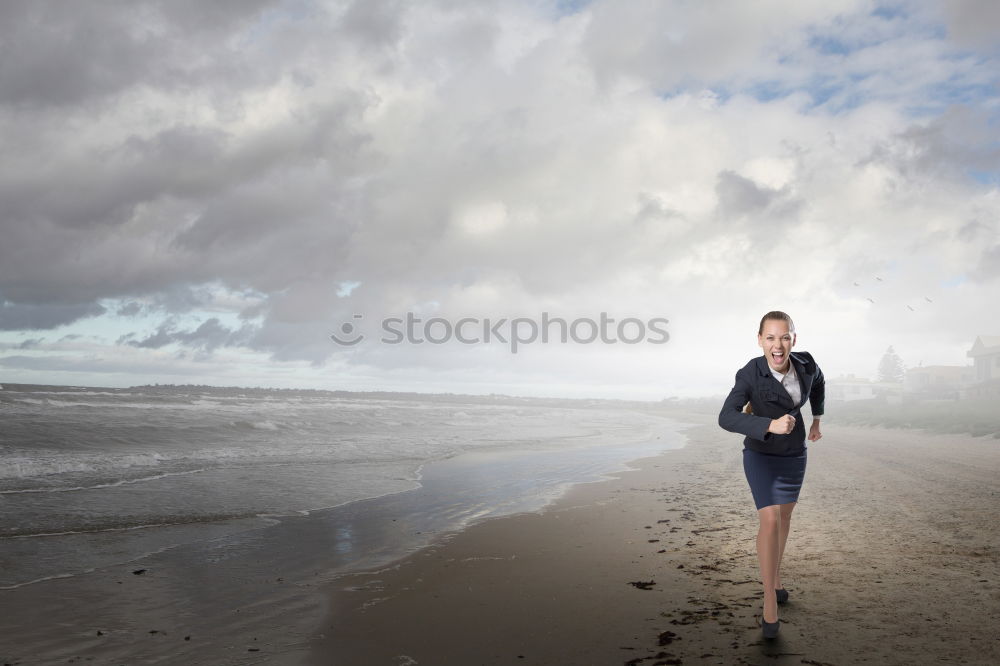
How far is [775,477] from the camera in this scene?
4.13 m

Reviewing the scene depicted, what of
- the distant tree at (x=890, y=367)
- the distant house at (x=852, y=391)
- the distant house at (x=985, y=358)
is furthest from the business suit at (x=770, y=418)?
the distant tree at (x=890, y=367)

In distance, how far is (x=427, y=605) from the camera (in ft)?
16.5

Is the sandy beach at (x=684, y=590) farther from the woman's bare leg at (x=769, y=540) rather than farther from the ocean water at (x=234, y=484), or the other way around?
the ocean water at (x=234, y=484)

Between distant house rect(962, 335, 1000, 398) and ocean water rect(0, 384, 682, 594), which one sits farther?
distant house rect(962, 335, 1000, 398)

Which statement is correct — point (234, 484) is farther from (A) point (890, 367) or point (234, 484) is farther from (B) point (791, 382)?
(A) point (890, 367)

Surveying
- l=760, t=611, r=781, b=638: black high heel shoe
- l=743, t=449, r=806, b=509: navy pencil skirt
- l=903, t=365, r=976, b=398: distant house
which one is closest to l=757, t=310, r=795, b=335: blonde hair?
l=743, t=449, r=806, b=509: navy pencil skirt

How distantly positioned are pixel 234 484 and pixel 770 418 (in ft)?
37.0

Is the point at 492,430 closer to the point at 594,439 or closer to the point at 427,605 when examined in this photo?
the point at 594,439

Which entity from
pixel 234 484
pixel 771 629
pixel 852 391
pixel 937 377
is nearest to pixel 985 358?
pixel 937 377

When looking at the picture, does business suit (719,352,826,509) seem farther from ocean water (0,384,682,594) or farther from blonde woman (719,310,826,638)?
ocean water (0,384,682,594)

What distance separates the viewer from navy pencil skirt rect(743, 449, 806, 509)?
411 cm

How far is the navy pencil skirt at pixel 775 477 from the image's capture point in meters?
4.11

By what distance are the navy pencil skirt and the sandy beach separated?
0.92 metres

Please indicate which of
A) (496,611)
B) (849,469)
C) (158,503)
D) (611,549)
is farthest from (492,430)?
(496,611)
